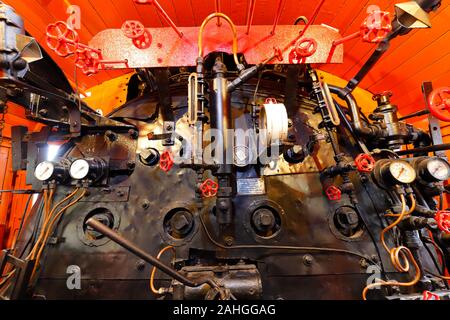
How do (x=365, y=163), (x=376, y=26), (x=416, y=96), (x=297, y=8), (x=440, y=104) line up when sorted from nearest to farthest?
(x=376, y=26) → (x=365, y=163) → (x=440, y=104) → (x=297, y=8) → (x=416, y=96)

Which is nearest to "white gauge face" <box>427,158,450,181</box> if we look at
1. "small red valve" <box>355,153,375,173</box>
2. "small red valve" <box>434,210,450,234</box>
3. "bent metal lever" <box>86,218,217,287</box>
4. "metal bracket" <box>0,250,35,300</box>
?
"small red valve" <box>434,210,450,234</box>

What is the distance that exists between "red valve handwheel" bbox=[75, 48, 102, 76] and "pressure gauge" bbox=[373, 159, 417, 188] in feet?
5.73

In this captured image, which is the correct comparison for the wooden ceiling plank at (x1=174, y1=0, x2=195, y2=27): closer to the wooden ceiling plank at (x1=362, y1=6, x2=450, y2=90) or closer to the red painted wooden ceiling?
the red painted wooden ceiling

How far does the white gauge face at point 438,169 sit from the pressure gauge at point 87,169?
2.03m

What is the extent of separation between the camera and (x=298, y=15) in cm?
162

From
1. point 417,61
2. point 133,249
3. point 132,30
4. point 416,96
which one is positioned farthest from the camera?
point 416,96

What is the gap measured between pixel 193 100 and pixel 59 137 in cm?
119

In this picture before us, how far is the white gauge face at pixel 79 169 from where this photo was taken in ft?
3.92

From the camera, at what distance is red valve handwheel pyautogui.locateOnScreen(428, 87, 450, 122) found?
46.3 inches

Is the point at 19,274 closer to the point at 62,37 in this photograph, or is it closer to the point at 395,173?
the point at 62,37

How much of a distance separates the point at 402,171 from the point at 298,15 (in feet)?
4.65

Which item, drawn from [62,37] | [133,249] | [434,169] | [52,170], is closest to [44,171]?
[52,170]

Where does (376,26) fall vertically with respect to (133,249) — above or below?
above

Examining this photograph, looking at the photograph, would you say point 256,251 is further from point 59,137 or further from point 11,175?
point 11,175
